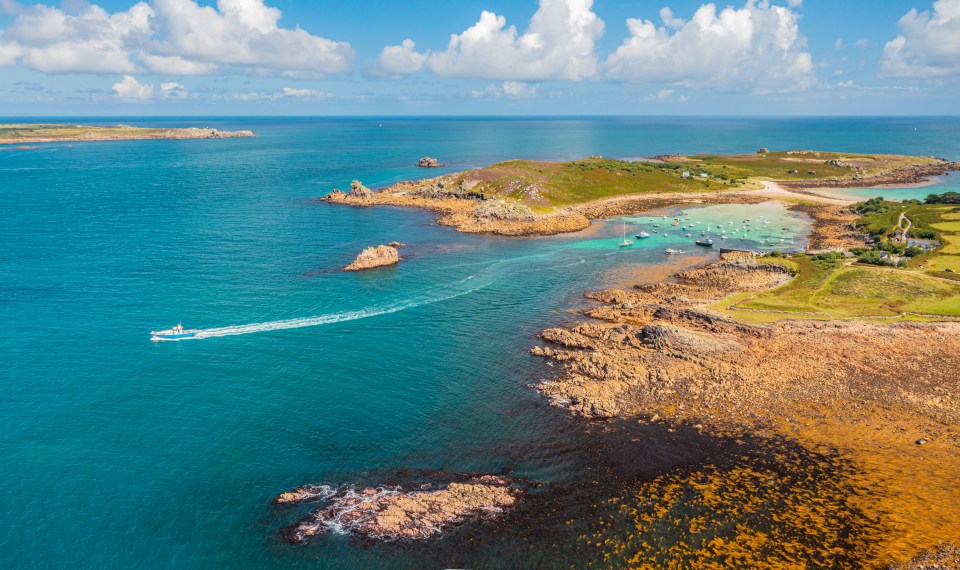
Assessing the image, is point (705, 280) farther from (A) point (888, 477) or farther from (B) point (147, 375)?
(B) point (147, 375)

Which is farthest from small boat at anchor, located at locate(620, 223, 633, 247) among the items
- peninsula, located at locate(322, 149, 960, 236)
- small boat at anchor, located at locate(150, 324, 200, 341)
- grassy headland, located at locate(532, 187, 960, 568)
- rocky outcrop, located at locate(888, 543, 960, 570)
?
rocky outcrop, located at locate(888, 543, 960, 570)

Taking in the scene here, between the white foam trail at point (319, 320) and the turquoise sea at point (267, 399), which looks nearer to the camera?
the turquoise sea at point (267, 399)

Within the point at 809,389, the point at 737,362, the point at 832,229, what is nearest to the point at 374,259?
the point at 737,362

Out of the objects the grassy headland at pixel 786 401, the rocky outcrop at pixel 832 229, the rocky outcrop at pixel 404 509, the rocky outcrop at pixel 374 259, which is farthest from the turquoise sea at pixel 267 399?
the rocky outcrop at pixel 832 229

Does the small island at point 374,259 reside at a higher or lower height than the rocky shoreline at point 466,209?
lower

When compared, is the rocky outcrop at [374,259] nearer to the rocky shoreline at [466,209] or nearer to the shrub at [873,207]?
the rocky shoreline at [466,209]

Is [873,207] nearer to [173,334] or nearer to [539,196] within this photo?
[539,196]

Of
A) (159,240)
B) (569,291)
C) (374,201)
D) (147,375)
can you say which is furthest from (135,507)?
(374,201)
